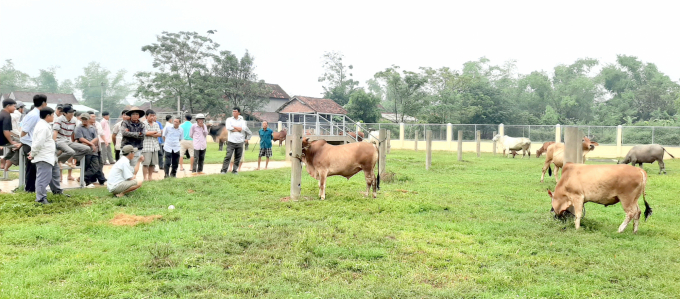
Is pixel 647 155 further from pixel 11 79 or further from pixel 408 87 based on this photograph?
pixel 11 79

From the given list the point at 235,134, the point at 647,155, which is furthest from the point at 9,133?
the point at 647,155

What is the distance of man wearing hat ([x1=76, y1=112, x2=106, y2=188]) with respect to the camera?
33.4 ft

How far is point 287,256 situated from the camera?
5594 mm

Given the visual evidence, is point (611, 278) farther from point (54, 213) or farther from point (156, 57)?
point (156, 57)

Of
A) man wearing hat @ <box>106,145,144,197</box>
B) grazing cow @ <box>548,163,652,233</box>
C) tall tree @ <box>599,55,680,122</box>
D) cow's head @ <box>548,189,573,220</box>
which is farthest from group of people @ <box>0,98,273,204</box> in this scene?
tall tree @ <box>599,55,680,122</box>

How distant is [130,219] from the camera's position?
7301mm

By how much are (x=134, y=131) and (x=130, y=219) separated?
12.1 ft

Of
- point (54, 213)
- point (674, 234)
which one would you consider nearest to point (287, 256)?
point (54, 213)

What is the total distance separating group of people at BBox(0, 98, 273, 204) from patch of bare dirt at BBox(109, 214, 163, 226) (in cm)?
161

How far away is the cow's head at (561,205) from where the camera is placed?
291 inches

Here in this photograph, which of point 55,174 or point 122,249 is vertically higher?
point 55,174

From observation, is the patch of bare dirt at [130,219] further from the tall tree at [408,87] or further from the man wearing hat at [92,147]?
the tall tree at [408,87]

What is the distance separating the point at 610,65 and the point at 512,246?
180 ft

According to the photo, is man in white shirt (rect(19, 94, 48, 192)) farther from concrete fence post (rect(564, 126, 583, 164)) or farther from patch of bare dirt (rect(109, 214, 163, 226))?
concrete fence post (rect(564, 126, 583, 164))
